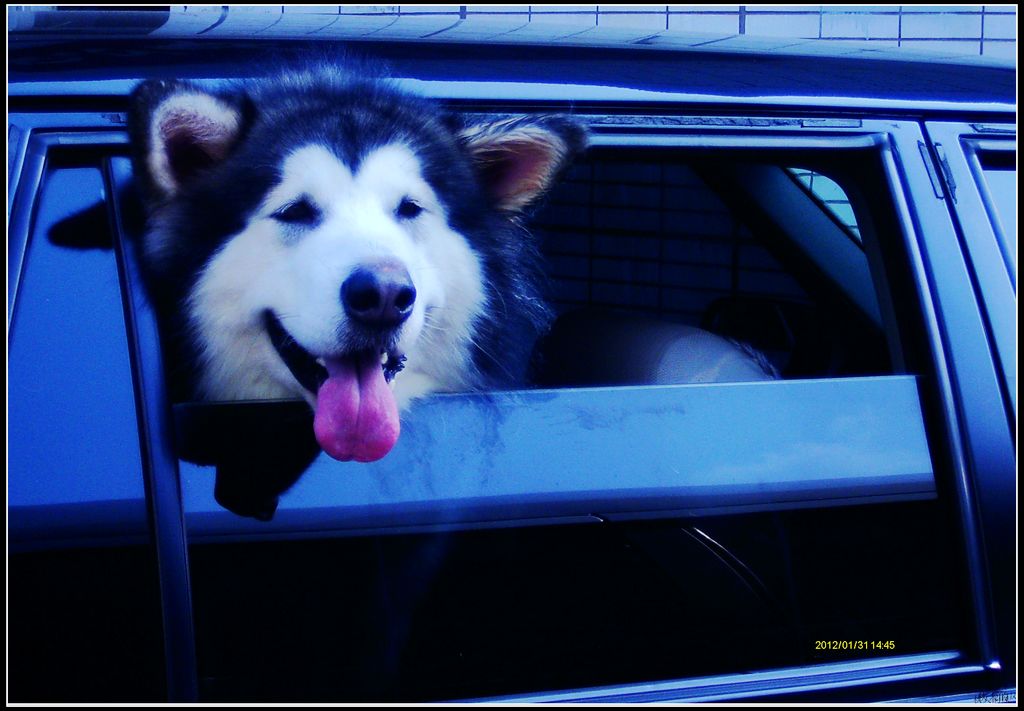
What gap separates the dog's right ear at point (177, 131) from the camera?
1369mm

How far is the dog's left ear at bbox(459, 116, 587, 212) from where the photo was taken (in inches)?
60.8

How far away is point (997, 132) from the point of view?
1674 millimetres

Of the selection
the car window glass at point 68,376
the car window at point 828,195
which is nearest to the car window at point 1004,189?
the car window at point 828,195

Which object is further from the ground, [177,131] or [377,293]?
[177,131]

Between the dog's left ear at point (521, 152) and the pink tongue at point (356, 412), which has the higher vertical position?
the dog's left ear at point (521, 152)

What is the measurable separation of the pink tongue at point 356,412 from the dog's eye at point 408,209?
26cm

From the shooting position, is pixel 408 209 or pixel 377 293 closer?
pixel 377 293

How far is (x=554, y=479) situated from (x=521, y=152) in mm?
573

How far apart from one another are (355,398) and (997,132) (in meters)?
1.18

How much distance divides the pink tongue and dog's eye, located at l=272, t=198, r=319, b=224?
22 cm

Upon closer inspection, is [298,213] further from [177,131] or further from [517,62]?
[517,62]

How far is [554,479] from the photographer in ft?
4.44

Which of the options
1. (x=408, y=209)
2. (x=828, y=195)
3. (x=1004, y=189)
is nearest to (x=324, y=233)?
(x=408, y=209)

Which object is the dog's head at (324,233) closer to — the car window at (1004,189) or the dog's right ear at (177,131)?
the dog's right ear at (177,131)
